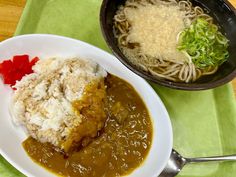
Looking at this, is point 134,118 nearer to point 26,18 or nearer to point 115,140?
point 115,140

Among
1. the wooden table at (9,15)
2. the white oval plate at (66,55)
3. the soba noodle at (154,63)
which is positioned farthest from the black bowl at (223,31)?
the wooden table at (9,15)

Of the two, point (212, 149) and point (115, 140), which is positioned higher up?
point (212, 149)

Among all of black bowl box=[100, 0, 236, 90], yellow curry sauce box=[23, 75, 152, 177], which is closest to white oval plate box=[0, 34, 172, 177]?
yellow curry sauce box=[23, 75, 152, 177]

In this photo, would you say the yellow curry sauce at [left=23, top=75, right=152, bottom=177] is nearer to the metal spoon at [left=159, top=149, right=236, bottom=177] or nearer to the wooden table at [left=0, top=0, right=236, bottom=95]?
the metal spoon at [left=159, top=149, right=236, bottom=177]

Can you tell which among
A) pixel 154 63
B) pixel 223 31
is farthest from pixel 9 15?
pixel 223 31

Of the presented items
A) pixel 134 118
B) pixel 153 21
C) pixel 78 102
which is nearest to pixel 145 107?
pixel 134 118

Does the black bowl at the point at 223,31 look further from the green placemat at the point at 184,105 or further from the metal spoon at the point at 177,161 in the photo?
the metal spoon at the point at 177,161
